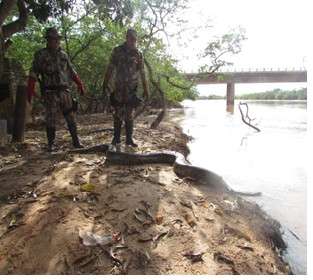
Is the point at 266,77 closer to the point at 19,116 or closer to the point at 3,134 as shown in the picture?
the point at 19,116

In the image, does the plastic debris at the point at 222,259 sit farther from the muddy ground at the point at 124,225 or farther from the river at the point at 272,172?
the river at the point at 272,172

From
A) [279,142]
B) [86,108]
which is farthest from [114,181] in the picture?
[86,108]

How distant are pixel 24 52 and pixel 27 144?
480 inches

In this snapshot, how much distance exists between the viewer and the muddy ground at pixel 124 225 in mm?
3016

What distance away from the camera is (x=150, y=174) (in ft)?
17.2

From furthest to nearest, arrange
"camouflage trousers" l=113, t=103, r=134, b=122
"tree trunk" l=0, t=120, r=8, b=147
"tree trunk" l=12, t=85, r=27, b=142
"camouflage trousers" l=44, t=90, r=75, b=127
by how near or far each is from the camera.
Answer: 1. "tree trunk" l=12, t=85, r=27, b=142
2. "tree trunk" l=0, t=120, r=8, b=147
3. "camouflage trousers" l=113, t=103, r=134, b=122
4. "camouflage trousers" l=44, t=90, r=75, b=127

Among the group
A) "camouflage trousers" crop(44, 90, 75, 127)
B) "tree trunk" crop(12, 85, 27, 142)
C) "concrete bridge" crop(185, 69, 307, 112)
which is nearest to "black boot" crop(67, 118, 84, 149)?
"camouflage trousers" crop(44, 90, 75, 127)

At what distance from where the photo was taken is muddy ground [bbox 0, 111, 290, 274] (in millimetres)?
3016

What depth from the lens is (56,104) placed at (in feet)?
21.0

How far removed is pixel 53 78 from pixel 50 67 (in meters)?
0.19

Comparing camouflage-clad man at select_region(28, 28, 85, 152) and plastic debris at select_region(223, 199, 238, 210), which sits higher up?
camouflage-clad man at select_region(28, 28, 85, 152)

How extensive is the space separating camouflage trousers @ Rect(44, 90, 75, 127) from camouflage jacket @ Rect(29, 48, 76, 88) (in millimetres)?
159

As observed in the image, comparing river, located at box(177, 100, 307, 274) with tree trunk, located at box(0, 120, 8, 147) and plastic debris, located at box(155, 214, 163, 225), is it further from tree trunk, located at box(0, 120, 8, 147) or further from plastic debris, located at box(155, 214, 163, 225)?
tree trunk, located at box(0, 120, 8, 147)

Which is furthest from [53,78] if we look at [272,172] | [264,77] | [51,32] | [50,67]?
[264,77]
